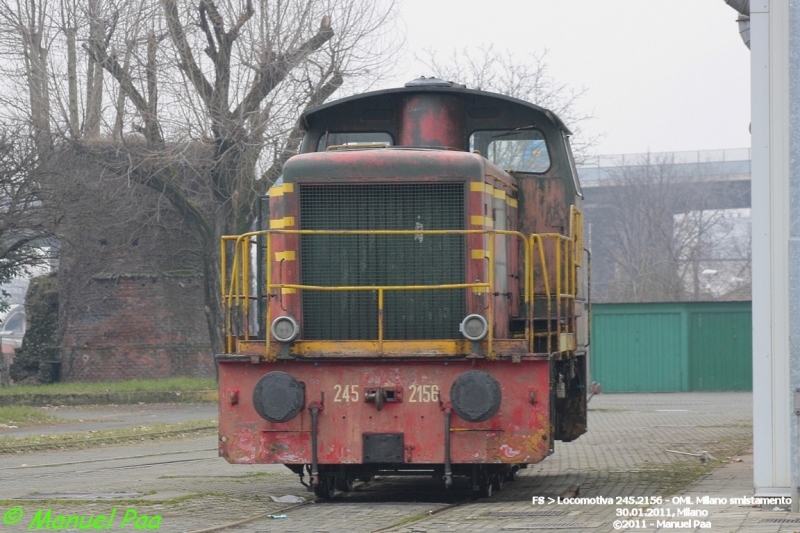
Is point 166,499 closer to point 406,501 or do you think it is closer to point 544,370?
point 406,501

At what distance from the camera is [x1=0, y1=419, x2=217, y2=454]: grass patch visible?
15.2 m

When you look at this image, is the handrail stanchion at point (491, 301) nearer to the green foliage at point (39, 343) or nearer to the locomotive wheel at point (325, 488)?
the locomotive wheel at point (325, 488)

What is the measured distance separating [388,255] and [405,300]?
0.37m

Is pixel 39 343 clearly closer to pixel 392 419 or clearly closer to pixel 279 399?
pixel 279 399

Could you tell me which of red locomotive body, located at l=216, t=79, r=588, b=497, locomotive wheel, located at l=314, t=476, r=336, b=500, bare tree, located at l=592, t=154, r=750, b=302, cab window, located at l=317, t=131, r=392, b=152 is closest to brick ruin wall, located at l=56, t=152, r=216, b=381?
cab window, located at l=317, t=131, r=392, b=152

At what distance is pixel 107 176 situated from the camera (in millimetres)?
24828

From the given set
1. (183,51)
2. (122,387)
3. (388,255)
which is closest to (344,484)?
(388,255)

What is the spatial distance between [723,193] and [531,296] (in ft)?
217

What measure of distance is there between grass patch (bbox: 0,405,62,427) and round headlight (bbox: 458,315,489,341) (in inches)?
505

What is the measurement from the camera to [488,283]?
8.55 metres

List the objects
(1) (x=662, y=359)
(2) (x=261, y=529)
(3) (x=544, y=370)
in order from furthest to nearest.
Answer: (1) (x=662, y=359) < (3) (x=544, y=370) < (2) (x=261, y=529)

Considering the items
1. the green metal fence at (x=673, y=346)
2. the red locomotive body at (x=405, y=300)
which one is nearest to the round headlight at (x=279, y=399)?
the red locomotive body at (x=405, y=300)

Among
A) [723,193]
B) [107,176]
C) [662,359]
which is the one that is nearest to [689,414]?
[662,359]

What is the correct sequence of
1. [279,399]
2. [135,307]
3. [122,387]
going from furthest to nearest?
1. [135,307]
2. [122,387]
3. [279,399]
